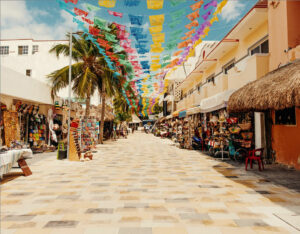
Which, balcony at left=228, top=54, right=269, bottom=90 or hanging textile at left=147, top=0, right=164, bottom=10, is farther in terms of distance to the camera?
balcony at left=228, top=54, right=269, bottom=90

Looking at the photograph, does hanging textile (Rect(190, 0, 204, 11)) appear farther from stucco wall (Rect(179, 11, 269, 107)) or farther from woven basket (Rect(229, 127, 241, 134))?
woven basket (Rect(229, 127, 241, 134))

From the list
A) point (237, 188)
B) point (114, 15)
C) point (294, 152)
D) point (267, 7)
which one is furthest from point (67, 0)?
point (294, 152)

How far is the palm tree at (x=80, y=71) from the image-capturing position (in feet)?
51.4

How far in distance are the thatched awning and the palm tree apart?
10.3m

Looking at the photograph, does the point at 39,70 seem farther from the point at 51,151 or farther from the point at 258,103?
the point at 258,103

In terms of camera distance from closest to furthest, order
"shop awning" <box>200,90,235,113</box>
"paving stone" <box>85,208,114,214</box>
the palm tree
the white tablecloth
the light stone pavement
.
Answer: the light stone pavement < "paving stone" <box>85,208,114,214</box> < the white tablecloth < "shop awning" <box>200,90,235,113</box> < the palm tree

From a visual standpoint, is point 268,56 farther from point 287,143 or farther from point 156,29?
point 156,29

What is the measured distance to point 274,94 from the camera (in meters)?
6.29

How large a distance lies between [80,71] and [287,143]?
549 inches

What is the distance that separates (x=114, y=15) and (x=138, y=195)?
5432mm

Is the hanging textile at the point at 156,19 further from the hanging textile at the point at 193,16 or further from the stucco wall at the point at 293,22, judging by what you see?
the stucco wall at the point at 293,22

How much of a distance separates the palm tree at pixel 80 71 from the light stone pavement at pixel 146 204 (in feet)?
31.2

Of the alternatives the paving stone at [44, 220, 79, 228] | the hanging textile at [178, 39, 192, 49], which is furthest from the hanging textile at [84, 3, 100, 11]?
the paving stone at [44, 220, 79, 228]

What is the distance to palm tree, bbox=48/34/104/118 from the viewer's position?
15.7m
